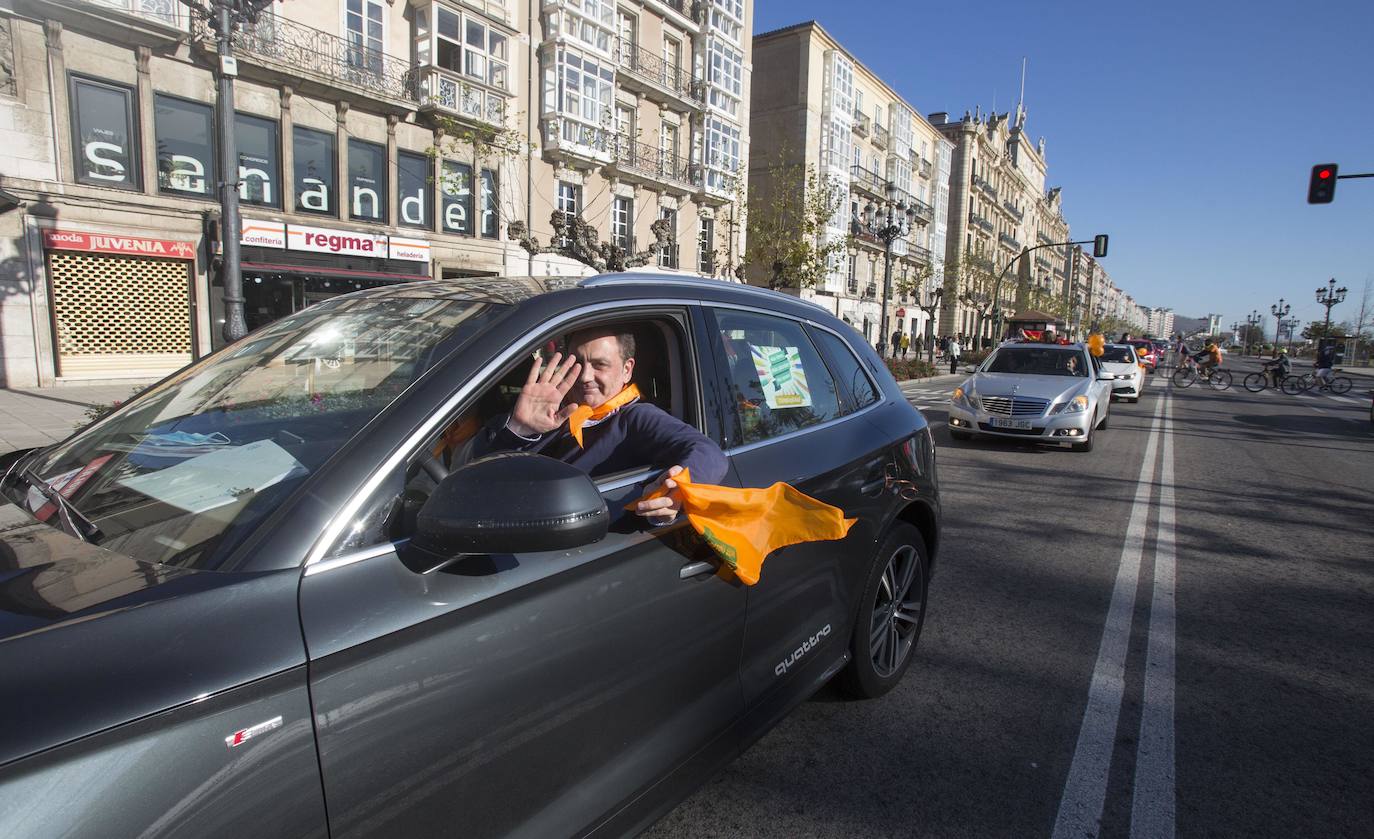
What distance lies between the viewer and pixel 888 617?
10.1 ft

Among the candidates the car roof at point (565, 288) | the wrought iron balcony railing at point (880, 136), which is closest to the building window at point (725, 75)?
the wrought iron balcony railing at point (880, 136)

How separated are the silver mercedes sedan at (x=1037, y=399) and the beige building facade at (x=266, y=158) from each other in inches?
425

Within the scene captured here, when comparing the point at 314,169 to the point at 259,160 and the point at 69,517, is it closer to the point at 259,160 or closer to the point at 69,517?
the point at 259,160

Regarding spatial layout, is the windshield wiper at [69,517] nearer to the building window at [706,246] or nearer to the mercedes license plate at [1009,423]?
the mercedes license plate at [1009,423]

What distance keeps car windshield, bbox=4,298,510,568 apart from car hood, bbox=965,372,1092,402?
9179mm

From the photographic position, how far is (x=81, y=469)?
1792 millimetres

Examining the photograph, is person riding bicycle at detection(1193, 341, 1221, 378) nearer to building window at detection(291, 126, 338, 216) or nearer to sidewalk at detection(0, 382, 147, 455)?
building window at detection(291, 126, 338, 216)

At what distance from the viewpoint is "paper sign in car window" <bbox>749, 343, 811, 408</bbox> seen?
2.55 meters

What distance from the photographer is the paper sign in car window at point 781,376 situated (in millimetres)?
2551

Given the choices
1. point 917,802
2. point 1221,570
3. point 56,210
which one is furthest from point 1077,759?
point 56,210

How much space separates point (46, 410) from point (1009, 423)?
15.0 meters

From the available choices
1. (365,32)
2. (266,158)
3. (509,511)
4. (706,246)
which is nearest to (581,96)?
(365,32)

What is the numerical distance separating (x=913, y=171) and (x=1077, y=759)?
55643 millimetres

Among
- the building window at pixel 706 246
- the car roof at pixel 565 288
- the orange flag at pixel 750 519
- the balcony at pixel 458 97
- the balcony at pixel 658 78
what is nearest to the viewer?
the orange flag at pixel 750 519
